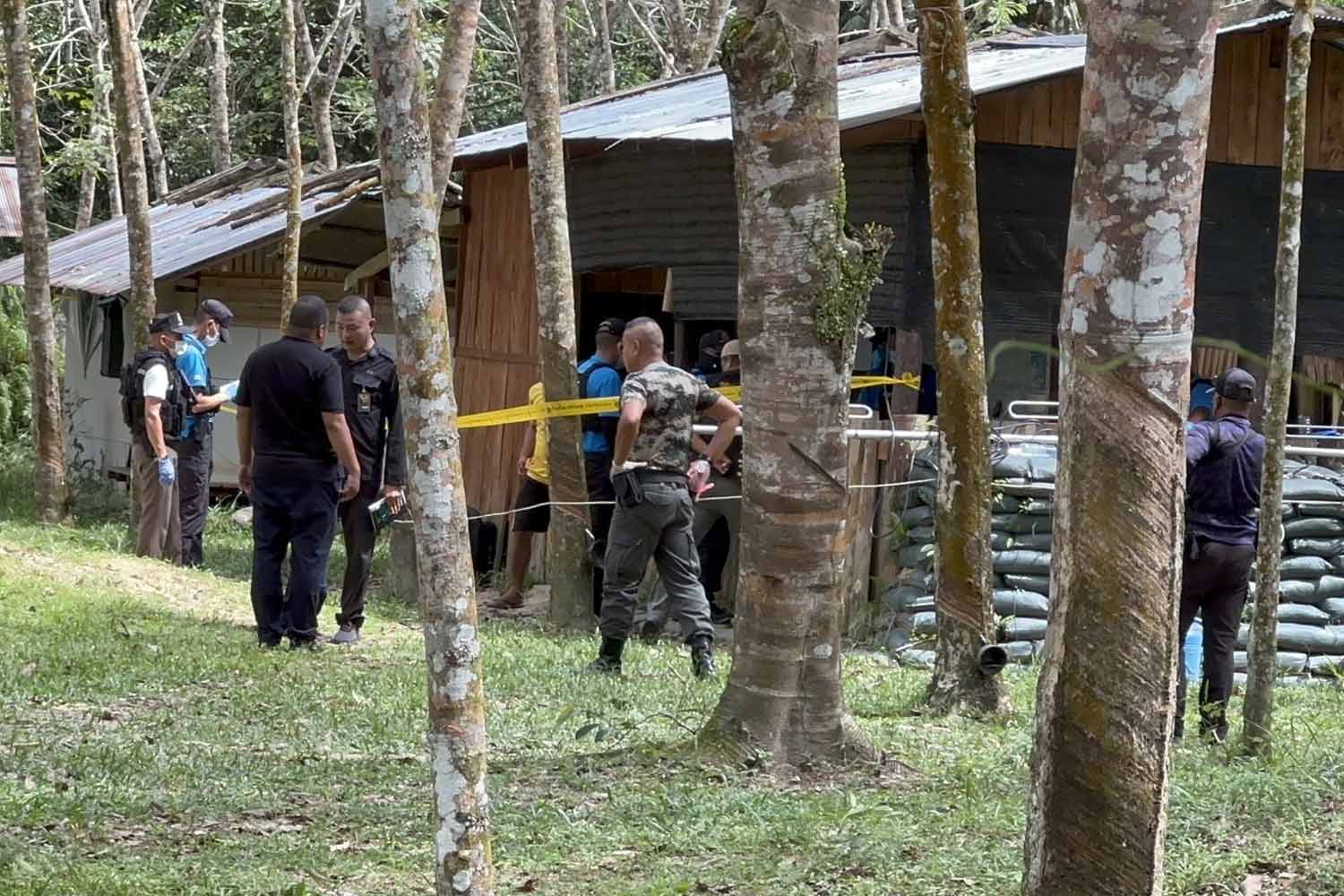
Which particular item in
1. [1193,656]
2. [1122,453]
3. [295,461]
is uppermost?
[1122,453]

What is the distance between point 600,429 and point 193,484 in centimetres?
Result: 368

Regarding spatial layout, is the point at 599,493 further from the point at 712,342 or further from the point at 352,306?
the point at 352,306

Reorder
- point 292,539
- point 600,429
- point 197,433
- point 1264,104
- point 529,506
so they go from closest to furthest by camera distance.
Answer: point 292,539
point 600,429
point 529,506
point 1264,104
point 197,433

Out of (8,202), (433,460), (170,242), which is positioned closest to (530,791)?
(433,460)

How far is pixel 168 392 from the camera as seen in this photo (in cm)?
1309

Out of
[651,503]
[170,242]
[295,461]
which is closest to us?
[651,503]

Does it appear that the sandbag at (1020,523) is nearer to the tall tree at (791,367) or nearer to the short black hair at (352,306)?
the short black hair at (352,306)

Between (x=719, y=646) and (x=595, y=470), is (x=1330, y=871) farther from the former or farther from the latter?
(x=595, y=470)

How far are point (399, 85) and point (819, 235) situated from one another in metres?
2.17

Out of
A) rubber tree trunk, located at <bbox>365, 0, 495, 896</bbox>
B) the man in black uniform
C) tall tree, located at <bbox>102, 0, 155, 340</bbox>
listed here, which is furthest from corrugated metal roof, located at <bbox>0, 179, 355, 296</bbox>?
rubber tree trunk, located at <bbox>365, 0, 495, 896</bbox>

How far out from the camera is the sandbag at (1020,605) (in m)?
10.4

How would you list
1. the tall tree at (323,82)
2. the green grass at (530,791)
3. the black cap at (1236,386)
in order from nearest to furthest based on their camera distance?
the green grass at (530,791) < the black cap at (1236,386) < the tall tree at (323,82)

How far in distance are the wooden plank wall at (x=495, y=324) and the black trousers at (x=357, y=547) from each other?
4.26 meters

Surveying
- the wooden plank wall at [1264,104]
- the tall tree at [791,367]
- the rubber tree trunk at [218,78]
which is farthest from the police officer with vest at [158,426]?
the rubber tree trunk at [218,78]
